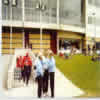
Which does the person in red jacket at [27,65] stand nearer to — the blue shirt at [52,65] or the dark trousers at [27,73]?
the dark trousers at [27,73]

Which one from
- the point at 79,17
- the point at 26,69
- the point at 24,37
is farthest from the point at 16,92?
the point at 79,17

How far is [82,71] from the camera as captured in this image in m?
2.87

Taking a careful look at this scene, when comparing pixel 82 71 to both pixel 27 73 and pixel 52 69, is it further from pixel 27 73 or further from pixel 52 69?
pixel 27 73

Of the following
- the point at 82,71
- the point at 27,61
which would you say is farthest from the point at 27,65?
the point at 82,71

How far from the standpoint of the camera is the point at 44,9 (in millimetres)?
2846

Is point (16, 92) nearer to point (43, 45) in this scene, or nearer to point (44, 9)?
point (43, 45)

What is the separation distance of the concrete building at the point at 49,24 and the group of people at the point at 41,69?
144mm

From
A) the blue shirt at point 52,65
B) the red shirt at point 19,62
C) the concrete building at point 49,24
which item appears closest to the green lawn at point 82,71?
the blue shirt at point 52,65

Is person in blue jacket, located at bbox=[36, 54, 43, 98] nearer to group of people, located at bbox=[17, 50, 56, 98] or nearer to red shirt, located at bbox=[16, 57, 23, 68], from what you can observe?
group of people, located at bbox=[17, 50, 56, 98]

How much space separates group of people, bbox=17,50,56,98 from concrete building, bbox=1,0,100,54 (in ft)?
0.47

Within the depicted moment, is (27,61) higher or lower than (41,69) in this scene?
higher

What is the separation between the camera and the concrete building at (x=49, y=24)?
2.78 m

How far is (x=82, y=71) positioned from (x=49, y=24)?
0.79 meters

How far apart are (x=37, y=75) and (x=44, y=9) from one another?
898mm
